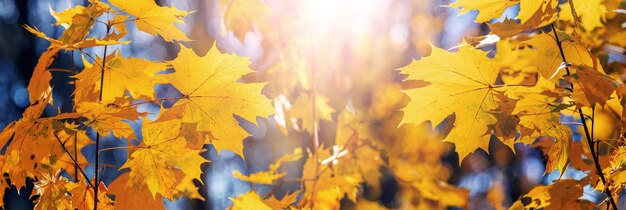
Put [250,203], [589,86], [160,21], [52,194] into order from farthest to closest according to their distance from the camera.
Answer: [250,203] → [160,21] → [52,194] → [589,86]

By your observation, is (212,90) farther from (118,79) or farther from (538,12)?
(538,12)

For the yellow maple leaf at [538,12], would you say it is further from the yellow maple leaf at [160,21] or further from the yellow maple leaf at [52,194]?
the yellow maple leaf at [52,194]

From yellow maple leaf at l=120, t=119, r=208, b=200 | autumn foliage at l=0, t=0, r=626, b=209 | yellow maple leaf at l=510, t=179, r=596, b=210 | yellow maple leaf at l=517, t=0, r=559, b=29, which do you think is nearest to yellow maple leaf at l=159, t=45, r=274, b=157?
autumn foliage at l=0, t=0, r=626, b=209

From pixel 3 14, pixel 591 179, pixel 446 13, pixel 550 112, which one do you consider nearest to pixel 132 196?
pixel 550 112

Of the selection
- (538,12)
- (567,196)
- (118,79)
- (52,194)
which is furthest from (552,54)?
(52,194)

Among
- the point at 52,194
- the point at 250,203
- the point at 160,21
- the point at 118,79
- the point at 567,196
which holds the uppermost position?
the point at 160,21

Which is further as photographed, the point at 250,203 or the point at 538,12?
the point at 250,203

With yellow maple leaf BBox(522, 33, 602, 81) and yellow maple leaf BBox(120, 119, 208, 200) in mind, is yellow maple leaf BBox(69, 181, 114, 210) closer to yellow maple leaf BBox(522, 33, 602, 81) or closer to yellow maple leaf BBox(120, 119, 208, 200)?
yellow maple leaf BBox(120, 119, 208, 200)
